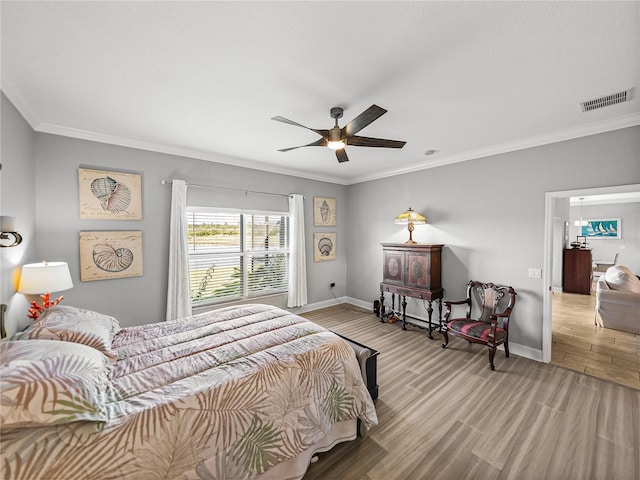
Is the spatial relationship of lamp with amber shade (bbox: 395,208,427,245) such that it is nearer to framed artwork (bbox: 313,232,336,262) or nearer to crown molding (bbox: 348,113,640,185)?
crown molding (bbox: 348,113,640,185)

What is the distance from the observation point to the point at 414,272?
4.12 meters

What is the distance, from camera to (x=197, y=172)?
151 inches

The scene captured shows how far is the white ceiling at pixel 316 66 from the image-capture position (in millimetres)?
1421

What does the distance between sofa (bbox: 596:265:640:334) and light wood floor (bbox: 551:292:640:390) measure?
0.43ft

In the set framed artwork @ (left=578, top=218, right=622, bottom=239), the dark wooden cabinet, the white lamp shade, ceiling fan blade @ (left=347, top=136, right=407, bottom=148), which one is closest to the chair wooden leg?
ceiling fan blade @ (left=347, top=136, right=407, bottom=148)

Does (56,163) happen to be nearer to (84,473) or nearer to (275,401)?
(84,473)

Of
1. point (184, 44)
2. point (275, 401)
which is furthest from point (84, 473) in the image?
point (184, 44)

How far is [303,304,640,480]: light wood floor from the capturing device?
175 cm

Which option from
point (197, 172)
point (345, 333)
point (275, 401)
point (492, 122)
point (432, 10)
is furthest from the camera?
point (345, 333)

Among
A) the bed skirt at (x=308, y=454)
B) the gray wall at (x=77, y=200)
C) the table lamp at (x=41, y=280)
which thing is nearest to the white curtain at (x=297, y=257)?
the gray wall at (x=77, y=200)

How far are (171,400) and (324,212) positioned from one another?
4.34 m

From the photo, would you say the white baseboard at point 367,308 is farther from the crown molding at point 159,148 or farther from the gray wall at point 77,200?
the crown molding at point 159,148

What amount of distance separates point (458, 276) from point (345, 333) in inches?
78.7

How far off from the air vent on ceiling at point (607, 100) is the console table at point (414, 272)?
2.20 meters
